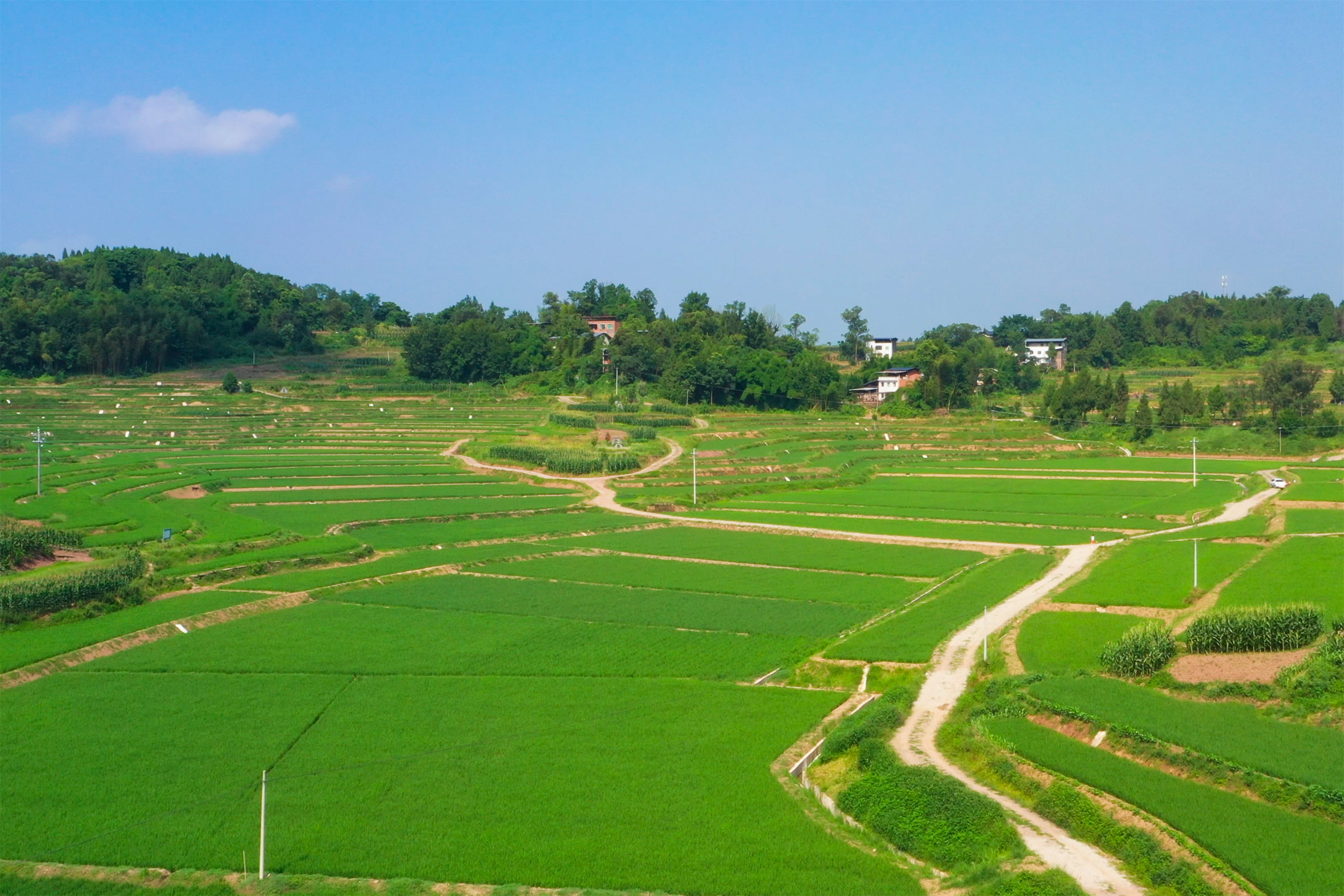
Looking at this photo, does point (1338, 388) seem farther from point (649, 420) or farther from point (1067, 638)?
point (1067, 638)

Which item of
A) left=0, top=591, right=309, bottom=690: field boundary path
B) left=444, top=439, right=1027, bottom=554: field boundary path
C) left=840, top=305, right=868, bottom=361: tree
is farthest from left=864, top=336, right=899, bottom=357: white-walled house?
left=0, top=591, right=309, bottom=690: field boundary path

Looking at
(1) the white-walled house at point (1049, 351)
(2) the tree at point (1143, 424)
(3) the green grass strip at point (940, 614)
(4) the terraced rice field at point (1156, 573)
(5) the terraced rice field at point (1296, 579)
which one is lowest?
(3) the green grass strip at point (940, 614)

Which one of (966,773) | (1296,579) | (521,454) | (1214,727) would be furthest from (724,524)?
(1214,727)

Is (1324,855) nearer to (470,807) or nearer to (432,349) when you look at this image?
(470,807)

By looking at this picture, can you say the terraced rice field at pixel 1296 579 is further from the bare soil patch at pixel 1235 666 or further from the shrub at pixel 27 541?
the shrub at pixel 27 541

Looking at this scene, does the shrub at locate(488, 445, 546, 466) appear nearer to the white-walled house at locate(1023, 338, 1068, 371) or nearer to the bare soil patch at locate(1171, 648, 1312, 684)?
the bare soil patch at locate(1171, 648, 1312, 684)

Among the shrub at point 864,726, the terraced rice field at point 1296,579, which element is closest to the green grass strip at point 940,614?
the shrub at point 864,726

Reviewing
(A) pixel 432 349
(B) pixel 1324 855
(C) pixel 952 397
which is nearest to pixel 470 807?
(B) pixel 1324 855
